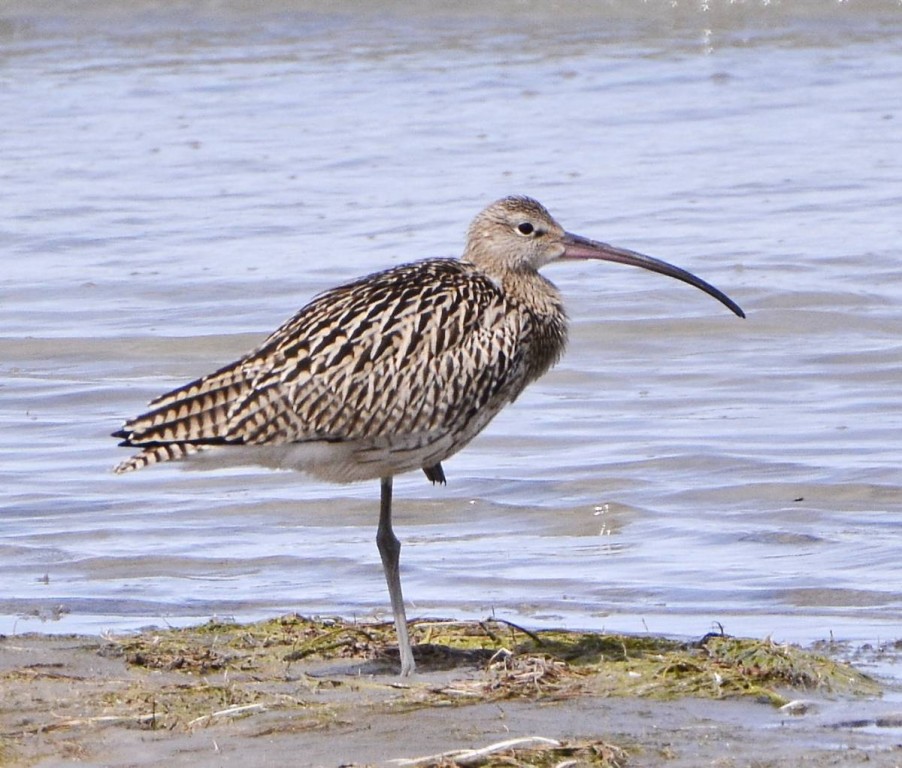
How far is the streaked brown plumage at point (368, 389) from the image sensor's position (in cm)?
625

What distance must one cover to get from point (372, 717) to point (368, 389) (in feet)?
4.13

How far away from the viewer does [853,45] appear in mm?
20750

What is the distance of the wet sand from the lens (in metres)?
5.05

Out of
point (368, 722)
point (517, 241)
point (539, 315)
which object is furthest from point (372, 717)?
point (517, 241)

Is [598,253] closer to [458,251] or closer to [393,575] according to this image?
[393,575]

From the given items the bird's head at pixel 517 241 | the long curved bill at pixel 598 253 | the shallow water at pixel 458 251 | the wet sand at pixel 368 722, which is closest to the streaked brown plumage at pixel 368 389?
the bird's head at pixel 517 241

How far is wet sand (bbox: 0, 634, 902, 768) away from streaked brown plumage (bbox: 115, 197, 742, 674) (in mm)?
613

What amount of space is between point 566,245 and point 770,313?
5.21 meters

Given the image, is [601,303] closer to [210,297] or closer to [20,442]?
[210,297]

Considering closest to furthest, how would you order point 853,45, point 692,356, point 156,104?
1. point 692,356
2. point 156,104
3. point 853,45

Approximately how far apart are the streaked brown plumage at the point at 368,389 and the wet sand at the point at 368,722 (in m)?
0.61

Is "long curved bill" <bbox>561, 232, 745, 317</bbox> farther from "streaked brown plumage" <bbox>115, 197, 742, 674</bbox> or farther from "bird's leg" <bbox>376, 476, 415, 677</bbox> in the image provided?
"bird's leg" <bbox>376, 476, 415, 677</bbox>

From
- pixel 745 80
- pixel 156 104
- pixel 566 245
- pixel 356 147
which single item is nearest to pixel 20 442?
pixel 566 245

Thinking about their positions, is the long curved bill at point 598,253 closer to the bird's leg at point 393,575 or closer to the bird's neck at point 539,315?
the bird's neck at point 539,315
